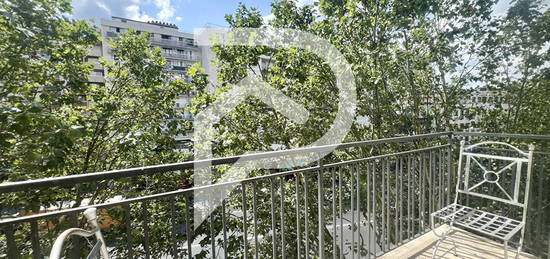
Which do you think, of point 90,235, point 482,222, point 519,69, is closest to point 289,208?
point 482,222

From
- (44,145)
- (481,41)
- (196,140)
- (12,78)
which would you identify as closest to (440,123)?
(481,41)

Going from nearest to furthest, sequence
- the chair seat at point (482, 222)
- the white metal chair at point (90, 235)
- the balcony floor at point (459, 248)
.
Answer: the white metal chair at point (90, 235), the chair seat at point (482, 222), the balcony floor at point (459, 248)

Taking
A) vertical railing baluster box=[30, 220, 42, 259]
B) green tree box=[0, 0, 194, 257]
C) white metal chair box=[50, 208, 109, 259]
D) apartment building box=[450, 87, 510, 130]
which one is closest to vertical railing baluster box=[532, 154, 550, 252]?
apartment building box=[450, 87, 510, 130]

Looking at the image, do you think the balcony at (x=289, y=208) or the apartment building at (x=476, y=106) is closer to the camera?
Result: the balcony at (x=289, y=208)

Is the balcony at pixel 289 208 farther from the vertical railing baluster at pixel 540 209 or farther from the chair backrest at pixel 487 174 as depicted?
the chair backrest at pixel 487 174

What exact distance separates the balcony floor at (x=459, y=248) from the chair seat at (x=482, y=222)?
0.34m

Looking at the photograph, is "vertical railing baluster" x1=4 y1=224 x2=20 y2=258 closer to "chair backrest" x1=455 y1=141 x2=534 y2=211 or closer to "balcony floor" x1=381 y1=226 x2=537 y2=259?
"balcony floor" x1=381 y1=226 x2=537 y2=259

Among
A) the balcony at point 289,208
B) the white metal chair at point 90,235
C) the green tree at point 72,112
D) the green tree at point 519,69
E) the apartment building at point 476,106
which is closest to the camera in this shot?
the white metal chair at point 90,235

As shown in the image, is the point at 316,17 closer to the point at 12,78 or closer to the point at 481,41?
the point at 481,41

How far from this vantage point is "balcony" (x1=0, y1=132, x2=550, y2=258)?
4.24ft

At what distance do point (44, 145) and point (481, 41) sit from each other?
568 centimetres

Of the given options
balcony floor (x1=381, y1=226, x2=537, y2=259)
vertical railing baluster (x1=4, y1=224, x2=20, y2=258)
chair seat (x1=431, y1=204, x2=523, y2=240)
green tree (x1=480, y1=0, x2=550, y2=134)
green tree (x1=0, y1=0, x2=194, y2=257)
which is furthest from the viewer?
green tree (x1=480, y1=0, x2=550, y2=134)

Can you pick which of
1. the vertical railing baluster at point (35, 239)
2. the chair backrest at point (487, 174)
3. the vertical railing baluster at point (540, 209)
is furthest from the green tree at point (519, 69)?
the vertical railing baluster at point (35, 239)

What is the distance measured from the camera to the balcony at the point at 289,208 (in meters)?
1.29
